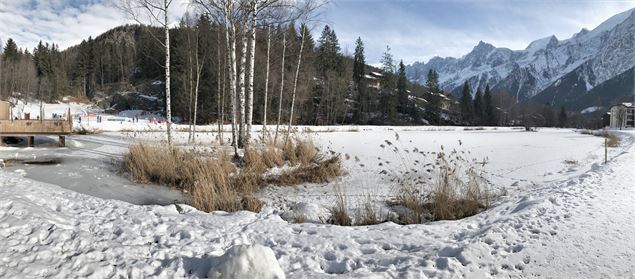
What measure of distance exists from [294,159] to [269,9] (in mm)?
5603

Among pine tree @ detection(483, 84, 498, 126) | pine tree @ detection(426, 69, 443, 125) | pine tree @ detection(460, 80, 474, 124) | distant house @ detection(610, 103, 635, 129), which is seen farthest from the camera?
pine tree @ detection(483, 84, 498, 126)

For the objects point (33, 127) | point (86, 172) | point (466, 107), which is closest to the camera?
point (86, 172)

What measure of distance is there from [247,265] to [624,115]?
268ft

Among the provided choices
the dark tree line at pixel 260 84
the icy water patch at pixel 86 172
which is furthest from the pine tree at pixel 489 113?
the icy water patch at pixel 86 172

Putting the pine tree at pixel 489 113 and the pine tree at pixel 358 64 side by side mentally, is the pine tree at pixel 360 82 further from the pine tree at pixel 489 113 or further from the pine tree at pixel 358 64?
the pine tree at pixel 489 113

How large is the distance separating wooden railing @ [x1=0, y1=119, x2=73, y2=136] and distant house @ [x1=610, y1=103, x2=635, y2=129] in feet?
263

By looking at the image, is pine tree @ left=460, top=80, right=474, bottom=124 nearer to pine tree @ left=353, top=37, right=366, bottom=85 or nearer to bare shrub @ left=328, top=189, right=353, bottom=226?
pine tree @ left=353, top=37, right=366, bottom=85

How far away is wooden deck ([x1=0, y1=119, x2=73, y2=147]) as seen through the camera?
46.9 feet

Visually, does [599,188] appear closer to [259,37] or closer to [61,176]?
[61,176]

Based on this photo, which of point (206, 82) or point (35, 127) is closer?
point (35, 127)

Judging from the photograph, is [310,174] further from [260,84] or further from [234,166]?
[260,84]

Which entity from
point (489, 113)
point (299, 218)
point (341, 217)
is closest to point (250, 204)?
point (299, 218)

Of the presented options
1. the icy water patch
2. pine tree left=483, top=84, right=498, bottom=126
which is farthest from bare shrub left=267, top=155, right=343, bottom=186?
pine tree left=483, top=84, right=498, bottom=126

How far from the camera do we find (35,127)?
14500 millimetres
